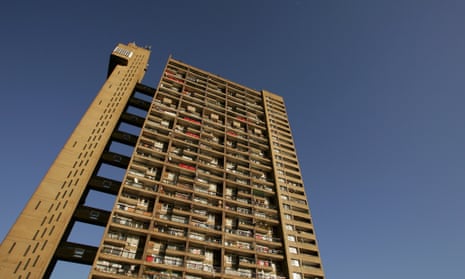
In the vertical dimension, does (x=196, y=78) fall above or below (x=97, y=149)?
above

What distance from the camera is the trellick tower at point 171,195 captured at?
2852 centimetres

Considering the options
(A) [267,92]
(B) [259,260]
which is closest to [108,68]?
Answer: (A) [267,92]

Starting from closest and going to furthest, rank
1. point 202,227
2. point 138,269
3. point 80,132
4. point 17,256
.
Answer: point 17,256, point 138,269, point 202,227, point 80,132

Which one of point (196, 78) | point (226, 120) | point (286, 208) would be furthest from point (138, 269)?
point (196, 78)

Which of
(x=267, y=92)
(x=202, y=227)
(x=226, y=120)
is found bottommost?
(x=202, y=227)

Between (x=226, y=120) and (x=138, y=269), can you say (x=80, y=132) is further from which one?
(x=226, y=120)

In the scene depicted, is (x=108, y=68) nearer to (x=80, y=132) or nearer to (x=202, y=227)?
(x=80, y=132)

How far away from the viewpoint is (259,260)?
35688mm

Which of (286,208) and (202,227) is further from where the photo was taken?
(286,208)

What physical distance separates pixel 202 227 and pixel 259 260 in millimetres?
8914

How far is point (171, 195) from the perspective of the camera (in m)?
37.2

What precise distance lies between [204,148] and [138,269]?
2127 cm

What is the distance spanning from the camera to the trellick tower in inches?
1123

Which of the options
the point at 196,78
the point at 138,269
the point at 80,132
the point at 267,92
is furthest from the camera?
the point at 267,92
